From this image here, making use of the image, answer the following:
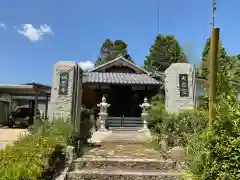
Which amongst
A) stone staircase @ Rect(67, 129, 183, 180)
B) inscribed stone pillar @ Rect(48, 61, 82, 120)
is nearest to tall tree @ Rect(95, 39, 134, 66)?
inscribed stone pillar @ Rect(48, 61, 82, 120)

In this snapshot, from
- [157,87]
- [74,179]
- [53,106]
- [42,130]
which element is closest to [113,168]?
[74,179]

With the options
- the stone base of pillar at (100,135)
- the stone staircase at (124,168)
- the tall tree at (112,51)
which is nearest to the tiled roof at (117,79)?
the stone base of pillar at (100,135)

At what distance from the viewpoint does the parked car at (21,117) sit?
687 inches

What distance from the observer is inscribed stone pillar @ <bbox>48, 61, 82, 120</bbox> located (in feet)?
31.9

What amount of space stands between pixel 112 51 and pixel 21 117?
25194mm

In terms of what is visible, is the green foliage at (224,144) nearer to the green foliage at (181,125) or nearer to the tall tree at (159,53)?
the green foliage at (181,125)

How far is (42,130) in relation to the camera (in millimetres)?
7777

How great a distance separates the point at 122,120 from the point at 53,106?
6.29m

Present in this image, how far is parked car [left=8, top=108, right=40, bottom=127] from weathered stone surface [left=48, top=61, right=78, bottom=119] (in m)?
7.30

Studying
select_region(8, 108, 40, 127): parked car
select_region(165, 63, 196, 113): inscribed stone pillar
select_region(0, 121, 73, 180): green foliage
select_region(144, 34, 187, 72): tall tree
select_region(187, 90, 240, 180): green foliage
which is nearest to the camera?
select_region(187, 90, 240, 180): green foliage

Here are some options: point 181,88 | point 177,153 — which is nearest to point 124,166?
point 177,153

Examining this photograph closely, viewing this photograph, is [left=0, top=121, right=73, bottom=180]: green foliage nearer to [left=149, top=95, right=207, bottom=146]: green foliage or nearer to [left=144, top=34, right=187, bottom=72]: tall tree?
[left=149, top=95, right=207, bottom=146]: green foliage

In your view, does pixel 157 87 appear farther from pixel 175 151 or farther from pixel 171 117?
pixel 175 151

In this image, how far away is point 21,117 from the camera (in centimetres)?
1958
